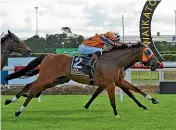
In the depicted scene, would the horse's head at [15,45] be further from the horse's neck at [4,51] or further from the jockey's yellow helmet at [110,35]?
the jockey's yellow helmet at [110,35]

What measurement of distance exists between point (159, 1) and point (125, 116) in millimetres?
16337

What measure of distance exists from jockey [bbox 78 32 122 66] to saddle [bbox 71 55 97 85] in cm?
14

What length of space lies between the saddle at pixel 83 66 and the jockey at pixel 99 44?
14 cm

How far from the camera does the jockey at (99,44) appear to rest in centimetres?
1120

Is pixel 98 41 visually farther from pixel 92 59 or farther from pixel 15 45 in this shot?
pixel 15 45

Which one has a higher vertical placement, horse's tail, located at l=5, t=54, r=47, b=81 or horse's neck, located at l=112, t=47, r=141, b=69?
horse's neck, located at l=112, t=47, r=141, b=69

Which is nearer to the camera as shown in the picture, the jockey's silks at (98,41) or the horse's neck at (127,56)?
the horse's neck at (127,56)

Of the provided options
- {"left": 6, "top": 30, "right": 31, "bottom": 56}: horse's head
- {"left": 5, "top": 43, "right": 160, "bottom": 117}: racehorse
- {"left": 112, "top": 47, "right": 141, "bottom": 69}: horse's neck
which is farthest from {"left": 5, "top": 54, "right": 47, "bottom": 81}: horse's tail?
{"left": 112, "top": 47, "right": 141, "bottom": 69}: horse's neck

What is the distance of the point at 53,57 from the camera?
1098 centimetres

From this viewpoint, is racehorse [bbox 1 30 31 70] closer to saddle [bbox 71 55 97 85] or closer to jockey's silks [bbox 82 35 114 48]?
saddle [bbox 71 55 97 85]

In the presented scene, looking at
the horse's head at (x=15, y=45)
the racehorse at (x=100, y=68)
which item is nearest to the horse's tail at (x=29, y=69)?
the horse's head at (x=15, y=45)

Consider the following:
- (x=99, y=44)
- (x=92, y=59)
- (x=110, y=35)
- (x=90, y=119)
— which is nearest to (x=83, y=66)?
(x=92, y=59)

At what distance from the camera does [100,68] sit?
10.9 metres

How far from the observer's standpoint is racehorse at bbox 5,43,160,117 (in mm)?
10750
